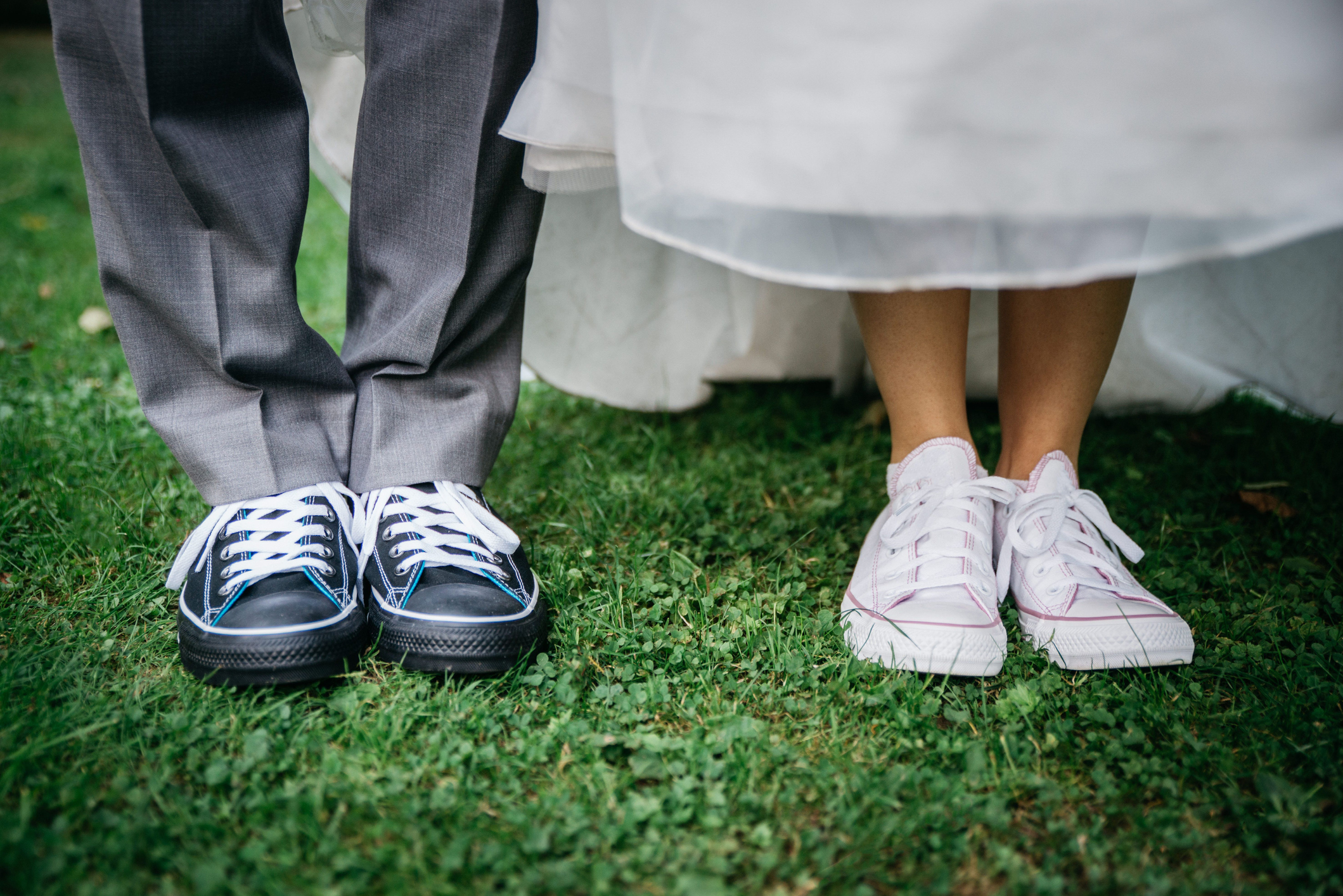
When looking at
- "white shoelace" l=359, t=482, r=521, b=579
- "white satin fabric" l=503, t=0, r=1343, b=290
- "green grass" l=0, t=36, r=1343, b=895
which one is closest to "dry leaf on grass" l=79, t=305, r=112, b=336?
"green grass" l=0, t=36, r=1343, b=895

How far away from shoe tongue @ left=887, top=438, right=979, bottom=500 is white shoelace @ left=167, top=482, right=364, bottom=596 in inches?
28.5

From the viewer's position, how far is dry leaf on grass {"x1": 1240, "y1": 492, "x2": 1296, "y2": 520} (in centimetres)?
144

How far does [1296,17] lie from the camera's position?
0.79m

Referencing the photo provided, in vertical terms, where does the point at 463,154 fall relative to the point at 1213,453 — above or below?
above

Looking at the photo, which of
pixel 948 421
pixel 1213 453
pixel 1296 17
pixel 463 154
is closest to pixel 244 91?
pixel 463 154

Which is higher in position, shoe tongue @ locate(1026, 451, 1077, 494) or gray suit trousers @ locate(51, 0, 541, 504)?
gray suit trousers @ locate(51, 0, 541, 504)

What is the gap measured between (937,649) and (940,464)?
10.4 inches

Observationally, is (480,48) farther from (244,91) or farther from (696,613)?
(696,613)

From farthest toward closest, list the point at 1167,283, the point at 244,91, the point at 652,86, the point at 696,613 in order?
the point at 1167,283, the point at 696,613, the point at 244,91, the point at 652,86

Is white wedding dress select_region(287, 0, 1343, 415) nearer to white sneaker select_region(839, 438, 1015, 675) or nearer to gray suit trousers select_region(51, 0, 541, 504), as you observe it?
gray suit trousers select_region(51, 0, 541, 504)

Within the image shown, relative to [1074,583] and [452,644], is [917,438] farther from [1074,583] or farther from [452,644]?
[452,644]

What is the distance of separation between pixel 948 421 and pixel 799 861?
0.62m

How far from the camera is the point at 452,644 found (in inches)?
38.7

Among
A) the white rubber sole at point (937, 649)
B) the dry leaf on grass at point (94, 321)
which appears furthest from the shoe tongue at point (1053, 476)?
the dry leaf on grass at point (94, 321)
